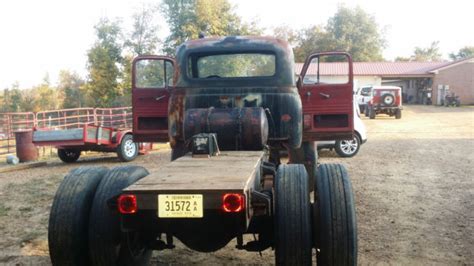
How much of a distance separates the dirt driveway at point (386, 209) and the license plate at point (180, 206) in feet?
6.60

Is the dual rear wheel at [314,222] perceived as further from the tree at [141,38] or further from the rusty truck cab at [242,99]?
the tree at [141,38]

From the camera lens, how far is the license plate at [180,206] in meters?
3.13

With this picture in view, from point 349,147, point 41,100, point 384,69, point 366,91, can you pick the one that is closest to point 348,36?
point 384,69

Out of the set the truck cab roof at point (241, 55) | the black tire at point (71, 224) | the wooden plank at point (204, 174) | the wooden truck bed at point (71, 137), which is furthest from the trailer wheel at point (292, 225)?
the wooden truck bed at point (71, 137)

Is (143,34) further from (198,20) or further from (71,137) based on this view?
(71,137)

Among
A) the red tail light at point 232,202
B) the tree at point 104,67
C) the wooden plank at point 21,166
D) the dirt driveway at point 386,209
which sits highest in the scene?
the tree at point 104,67

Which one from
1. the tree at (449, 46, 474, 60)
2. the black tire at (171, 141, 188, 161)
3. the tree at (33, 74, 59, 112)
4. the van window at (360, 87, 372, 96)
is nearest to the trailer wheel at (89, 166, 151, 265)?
the black tire at (171, 141, 188, 161)

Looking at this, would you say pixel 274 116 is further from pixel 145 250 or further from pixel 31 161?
pixel 31 161

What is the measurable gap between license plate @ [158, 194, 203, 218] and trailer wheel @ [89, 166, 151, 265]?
646 millimetres

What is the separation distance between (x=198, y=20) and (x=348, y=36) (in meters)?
36.9

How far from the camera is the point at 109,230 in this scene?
12.3 ft

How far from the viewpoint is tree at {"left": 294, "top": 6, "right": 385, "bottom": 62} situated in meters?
61.3

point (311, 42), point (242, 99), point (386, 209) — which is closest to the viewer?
point (242, 99)

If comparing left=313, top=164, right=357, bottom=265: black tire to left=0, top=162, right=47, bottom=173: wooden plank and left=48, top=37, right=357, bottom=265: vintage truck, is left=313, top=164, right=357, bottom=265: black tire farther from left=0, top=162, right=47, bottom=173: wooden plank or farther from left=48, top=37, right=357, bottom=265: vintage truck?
left=0, top=162, right=47, bottom=173: wooden plank
